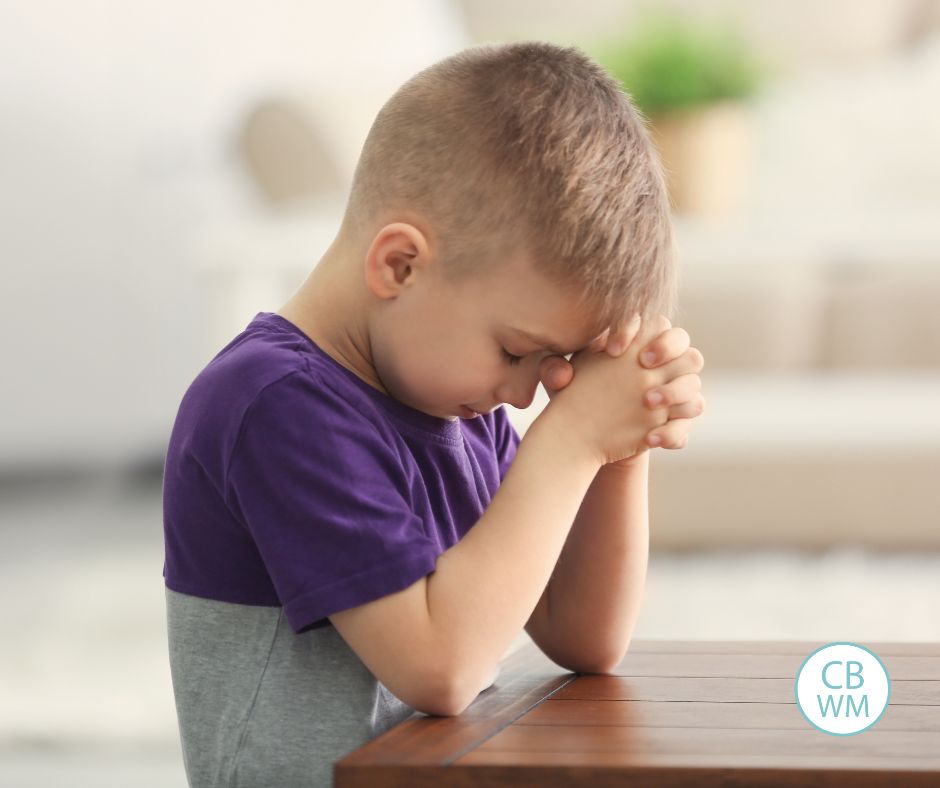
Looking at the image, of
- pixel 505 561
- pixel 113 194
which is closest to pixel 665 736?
pixel 505 561

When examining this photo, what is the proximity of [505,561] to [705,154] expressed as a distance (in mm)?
2079

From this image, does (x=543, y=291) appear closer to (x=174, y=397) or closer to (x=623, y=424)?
(x=623, y=424)

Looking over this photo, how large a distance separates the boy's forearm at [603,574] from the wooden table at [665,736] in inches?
0.8

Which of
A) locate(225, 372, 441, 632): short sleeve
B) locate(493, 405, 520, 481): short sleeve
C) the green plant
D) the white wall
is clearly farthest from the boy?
the white wall

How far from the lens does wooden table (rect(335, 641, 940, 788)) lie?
2.11 feet

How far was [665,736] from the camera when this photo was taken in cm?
72

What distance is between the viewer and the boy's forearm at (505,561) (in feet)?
2.51

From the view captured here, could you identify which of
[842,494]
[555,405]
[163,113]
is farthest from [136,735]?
[163,113]

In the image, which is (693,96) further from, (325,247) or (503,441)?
(503,441)

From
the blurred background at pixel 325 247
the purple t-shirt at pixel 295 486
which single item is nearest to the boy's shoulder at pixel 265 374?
the purple t-shirt at pixel 295 486

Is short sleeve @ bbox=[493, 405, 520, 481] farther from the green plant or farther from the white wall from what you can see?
the white wall

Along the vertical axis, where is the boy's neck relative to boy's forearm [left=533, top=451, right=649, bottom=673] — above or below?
above

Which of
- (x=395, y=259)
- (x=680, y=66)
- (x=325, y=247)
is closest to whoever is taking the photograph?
(x=395, y=259)

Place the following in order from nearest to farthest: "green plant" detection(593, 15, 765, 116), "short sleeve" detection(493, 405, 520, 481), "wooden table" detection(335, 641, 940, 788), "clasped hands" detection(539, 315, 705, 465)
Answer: "wooden table" detection(335, 641, 940, 788), "clasped hands" detection(539, 315, 705, 465), "short sleeve" detection(493, 405, 520, 481), "green plant" detection(593, 15, 765, 116)
